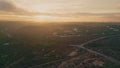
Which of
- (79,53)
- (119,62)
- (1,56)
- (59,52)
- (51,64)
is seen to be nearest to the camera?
(119,62)

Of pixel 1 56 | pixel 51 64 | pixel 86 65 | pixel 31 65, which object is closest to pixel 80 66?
pixel 86 65

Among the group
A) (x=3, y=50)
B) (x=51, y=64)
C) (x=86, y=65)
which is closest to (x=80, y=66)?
(x=86, y=65)

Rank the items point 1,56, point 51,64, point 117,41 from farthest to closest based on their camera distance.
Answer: point 117,41, point 1,56, point 51,64

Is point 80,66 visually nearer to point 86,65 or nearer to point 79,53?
point 86,65

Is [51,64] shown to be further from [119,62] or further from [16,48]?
[16,48]

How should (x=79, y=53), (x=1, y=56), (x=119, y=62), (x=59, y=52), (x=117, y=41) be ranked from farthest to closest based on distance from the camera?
(x=117, y=41) < (x=1, y=56) < (x=59, y=52) < (x=79, y=53) < (x=119, y=62)

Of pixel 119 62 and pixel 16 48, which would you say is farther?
pixel 16 48

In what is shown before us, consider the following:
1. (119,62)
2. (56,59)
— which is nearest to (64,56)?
(56,59)

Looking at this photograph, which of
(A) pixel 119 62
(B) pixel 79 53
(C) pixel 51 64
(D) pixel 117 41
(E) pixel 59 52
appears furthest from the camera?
(D) pixel 117 41

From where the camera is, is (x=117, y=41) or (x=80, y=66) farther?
Result: (x=117, y=41)
